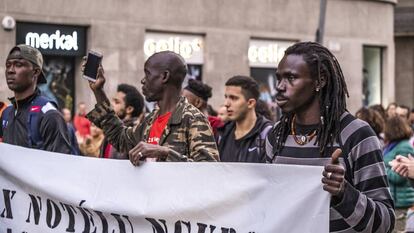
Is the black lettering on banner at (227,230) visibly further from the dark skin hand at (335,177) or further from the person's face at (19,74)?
the person's face at (19,74)

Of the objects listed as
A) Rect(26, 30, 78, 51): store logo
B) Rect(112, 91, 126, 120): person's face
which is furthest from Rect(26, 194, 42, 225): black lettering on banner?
Rect(26, 30, 78, 51): store logo

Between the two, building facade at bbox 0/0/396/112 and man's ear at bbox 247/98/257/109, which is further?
building facade at bbox 0/0/396/112

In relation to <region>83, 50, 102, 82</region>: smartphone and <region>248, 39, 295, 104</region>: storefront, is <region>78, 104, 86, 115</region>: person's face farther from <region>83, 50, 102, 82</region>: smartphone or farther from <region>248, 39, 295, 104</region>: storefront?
<region>83, 50, 102, 82</region>: smartphone

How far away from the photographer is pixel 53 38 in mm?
16750

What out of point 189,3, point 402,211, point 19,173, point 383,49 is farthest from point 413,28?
point 19,173

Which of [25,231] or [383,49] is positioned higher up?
[383,49]

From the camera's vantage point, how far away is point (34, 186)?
5.02 m

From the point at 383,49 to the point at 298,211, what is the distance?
893 inches

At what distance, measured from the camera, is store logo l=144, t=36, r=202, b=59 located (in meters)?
18.6

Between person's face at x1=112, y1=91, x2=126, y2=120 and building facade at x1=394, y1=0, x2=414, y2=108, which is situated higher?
building facade at x1=394, y1=0, x2=414, y2=108

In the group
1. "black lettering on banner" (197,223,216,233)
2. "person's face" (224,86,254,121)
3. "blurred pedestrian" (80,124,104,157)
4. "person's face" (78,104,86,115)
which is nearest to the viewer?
"black lettering on banner" (197,223,216,233)

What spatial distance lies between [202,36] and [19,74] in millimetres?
14143

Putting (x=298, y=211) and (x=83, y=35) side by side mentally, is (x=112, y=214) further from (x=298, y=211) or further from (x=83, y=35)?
(x=83, y=35)

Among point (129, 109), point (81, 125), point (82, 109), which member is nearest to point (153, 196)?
point (129, 109)
